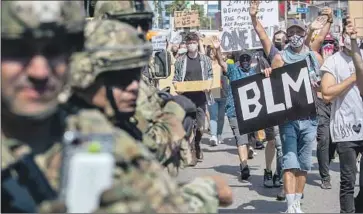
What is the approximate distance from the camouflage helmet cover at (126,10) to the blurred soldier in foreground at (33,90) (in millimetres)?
1735

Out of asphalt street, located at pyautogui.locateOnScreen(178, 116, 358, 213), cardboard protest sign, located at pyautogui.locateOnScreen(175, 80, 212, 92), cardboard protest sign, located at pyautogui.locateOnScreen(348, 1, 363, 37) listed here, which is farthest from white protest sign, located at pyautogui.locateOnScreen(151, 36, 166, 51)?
cardboard protest sign, located at pyautogui.locateOnScreen(348, 1, 363, 37)

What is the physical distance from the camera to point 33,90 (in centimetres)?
220

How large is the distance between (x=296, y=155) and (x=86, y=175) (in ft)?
18.8

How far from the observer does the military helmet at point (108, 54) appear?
2.92 meters

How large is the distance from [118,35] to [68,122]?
83 centimetres

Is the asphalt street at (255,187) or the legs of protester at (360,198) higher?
the legs of protester at (360,198)

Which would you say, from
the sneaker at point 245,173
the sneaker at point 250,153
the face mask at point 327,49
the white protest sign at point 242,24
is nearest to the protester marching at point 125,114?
the sneaker at point 245,173

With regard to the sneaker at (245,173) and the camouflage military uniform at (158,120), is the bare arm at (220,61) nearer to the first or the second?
the sneaker at (245,173)

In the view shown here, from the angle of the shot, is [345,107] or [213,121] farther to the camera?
[213,121]

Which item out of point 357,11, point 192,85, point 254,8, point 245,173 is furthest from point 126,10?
point 192,85

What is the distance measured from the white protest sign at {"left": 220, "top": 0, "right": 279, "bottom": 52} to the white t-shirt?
5.81 metres

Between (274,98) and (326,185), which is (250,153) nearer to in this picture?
(326,185)

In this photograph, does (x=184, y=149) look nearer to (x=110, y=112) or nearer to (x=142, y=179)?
(x=110, y=112)

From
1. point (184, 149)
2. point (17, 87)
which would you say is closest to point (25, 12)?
point (17, 87)
